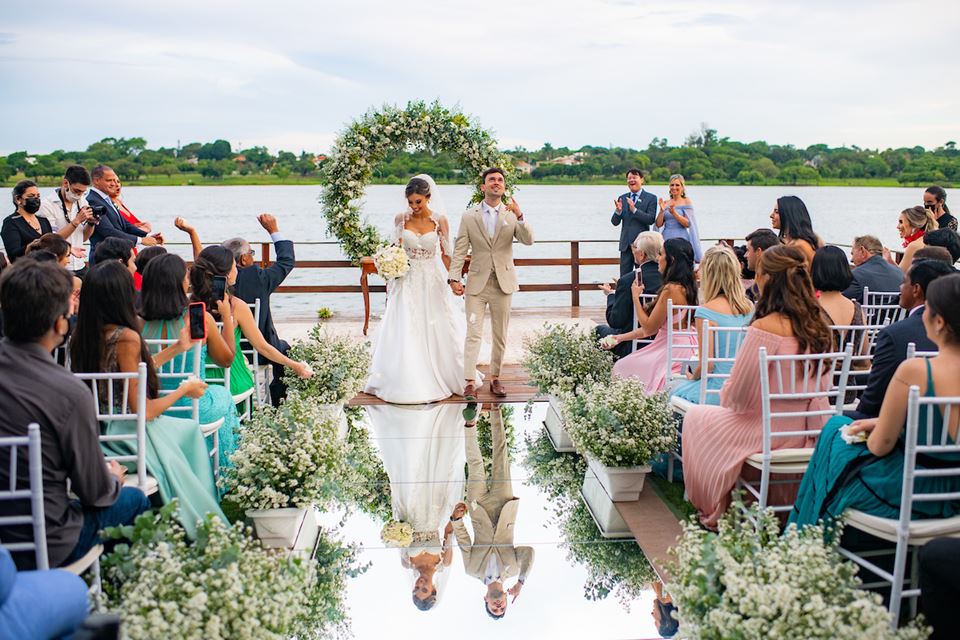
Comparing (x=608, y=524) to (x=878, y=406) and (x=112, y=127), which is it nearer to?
(x=878, y=406)

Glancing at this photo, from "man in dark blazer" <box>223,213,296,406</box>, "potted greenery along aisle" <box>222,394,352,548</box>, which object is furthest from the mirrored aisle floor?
"man in dark blazer" <box>223,213,296,406</box>

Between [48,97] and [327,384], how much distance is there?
2307 centimetres

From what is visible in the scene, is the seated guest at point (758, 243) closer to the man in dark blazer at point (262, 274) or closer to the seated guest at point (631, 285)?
the seated guest at point (631, 285)

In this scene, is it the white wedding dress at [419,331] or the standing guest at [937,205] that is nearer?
the white wedding dress at [419,331]

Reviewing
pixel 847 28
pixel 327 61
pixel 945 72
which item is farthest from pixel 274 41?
pixel 945 72

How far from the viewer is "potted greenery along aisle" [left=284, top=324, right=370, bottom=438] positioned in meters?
6.22

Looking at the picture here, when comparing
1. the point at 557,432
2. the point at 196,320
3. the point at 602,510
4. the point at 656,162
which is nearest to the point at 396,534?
the point at 602,510

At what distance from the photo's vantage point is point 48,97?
981 inches

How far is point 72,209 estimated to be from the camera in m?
6.91

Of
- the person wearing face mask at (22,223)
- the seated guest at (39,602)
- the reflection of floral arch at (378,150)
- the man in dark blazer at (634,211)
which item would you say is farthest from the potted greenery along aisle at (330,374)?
the man in dark blazer at (634,211)

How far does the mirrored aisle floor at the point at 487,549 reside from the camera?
132 inches

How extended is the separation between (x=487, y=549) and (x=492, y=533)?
188 millimetres

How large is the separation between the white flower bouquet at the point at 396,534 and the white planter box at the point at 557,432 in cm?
157

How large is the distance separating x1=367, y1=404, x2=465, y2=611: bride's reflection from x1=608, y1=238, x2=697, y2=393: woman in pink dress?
126cm
